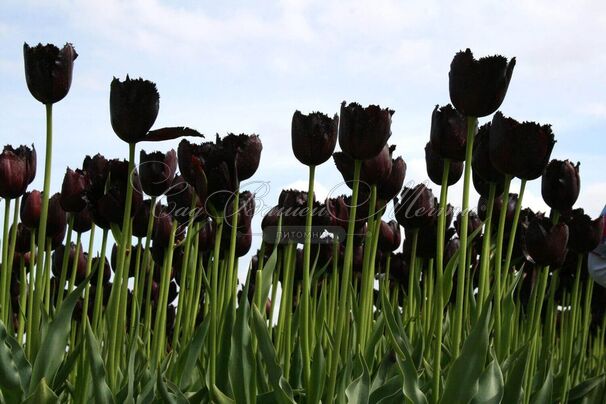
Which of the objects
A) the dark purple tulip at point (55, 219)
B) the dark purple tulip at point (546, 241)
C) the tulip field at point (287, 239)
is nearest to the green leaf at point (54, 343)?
the tulip field at point (287, 239)

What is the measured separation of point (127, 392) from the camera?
2127 mm

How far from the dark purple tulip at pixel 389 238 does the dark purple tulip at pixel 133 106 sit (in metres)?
1.52

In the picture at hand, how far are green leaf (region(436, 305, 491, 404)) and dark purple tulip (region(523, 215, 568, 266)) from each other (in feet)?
2.81

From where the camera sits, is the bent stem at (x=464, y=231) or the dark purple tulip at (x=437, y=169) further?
the dark purple tulip at (x=437, y=169)

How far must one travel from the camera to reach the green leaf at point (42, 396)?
6.54ft

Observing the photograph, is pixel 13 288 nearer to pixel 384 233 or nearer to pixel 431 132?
pixel 384 233

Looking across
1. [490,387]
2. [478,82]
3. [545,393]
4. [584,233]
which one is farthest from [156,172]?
[584,233]

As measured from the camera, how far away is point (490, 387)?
6.64ft

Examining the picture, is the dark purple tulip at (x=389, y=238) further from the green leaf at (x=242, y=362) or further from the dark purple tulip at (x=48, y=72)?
the dark purple tulip at (x=48, y=72)

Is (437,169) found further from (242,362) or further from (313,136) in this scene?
(242,362)

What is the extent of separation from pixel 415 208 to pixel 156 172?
97 centimetres

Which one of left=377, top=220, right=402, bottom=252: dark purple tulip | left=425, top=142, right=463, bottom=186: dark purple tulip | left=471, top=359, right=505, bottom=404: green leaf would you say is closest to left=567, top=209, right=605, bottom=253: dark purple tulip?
left=377, top=220, right=402, bottom=252: dark purple tulip

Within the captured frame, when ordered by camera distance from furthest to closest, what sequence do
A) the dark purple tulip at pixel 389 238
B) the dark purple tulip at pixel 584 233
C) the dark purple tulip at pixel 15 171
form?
the dark purple tulip at pixel 389 238 → the dark purple tulip at pixel 584 233 → the dark purple tulip at pixel 15 171

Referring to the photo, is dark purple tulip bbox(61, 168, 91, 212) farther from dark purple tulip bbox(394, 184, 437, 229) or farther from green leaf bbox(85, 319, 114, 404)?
dark purple tulip bbox(394, 184, 437, 229)
